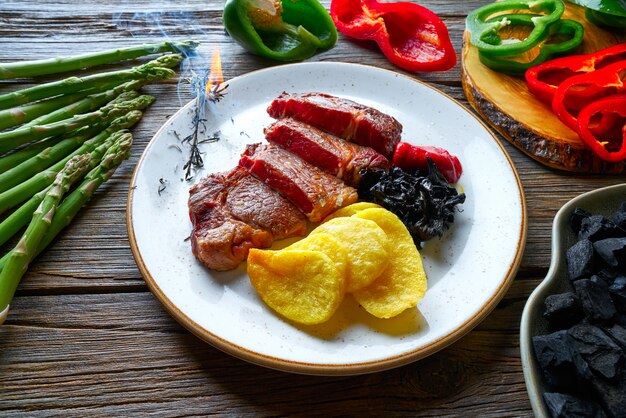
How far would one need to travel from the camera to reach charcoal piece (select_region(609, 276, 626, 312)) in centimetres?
261

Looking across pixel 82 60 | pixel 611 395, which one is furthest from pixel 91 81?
pixel 611 395

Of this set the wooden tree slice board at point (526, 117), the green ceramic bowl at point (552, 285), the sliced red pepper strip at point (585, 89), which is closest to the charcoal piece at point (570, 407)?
the green ceramic bowl at point (552, 285)

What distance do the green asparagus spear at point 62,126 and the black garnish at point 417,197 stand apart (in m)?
1.83

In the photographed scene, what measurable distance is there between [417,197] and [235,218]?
1.08 meters

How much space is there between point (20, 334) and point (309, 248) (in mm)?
1542

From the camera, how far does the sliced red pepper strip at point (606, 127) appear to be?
3543 mm

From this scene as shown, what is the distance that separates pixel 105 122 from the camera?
379cm

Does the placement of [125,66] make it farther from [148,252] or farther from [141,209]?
[148,252]

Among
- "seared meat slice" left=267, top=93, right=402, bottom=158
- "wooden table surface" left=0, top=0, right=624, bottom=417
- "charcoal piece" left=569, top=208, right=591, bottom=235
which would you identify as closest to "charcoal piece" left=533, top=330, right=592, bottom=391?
"wooden table surface" left=0, top=0, right=624, bottom=417

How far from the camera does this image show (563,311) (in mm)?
2541

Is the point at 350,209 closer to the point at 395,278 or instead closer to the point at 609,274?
the point at 395,278

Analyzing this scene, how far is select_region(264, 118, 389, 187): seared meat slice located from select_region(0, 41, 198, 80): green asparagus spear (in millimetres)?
1582

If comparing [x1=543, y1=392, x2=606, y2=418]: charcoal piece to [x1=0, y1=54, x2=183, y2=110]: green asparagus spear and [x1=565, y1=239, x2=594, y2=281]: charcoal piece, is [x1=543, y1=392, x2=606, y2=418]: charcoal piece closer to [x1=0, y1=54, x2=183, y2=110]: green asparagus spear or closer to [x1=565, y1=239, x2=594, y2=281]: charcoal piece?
[x1=565, y1=239, x2=594, y2=281]: charcoal piece

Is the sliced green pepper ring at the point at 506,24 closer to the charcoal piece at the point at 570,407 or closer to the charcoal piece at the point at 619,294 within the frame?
the charcoal piece at the point at 619,294
